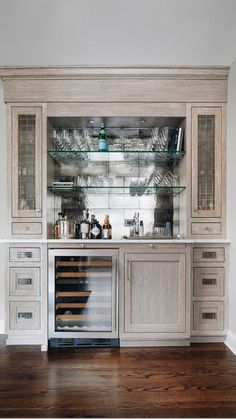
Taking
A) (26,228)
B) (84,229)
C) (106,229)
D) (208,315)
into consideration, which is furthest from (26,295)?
(208,315)

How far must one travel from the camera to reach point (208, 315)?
117 inches

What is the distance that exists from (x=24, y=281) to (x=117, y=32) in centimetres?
240

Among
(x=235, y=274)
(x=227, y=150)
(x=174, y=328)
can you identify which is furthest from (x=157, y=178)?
(x=174, y=328)

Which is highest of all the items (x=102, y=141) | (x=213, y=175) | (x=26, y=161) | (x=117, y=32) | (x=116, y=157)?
(x=117, y=32)

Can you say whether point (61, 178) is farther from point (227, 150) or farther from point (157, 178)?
point (227, 150)

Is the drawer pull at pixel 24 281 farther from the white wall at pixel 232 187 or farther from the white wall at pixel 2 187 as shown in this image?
the white wall at pixel 232 187

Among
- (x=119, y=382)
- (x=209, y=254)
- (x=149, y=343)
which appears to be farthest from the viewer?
(x=209, y=254)

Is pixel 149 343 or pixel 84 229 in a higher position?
pixel 84 229

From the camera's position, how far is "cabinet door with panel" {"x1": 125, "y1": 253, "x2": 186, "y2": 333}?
9.30ft

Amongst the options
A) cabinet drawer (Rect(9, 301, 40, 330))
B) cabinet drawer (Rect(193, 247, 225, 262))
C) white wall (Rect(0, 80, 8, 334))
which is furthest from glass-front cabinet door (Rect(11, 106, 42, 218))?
cabinet drawer (Rect(193, 247, 225, 262))

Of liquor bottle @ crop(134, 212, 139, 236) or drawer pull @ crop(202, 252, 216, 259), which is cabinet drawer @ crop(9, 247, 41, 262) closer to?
liquor bottle @ crop(134, 212, 139, 236)

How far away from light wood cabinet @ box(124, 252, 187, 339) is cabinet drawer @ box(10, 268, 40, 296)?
2.77 ft

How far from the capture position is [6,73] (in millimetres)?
2979

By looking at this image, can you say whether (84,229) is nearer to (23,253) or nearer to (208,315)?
(23,253)
